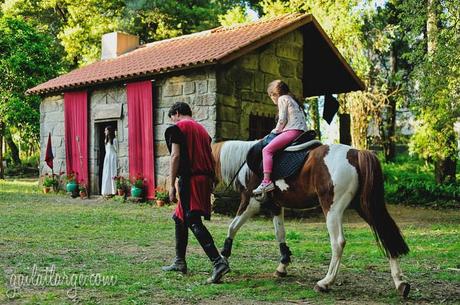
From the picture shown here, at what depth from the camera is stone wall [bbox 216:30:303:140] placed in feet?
42.5

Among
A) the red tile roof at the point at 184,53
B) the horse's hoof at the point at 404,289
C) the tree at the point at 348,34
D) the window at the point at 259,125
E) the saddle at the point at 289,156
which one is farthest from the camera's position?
the tree at the point at 348,34

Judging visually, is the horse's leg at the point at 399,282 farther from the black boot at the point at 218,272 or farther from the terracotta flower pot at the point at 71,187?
the terracotta flower pot at the point at 71,187

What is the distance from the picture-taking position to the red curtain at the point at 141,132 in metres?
14.2

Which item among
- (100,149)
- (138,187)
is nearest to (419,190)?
(138,187)

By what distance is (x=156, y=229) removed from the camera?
9.96 meters

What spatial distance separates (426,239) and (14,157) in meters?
27.3

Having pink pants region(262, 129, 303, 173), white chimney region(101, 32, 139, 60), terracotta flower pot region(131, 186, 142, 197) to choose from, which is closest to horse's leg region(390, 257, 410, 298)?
pink pants region(262, 129, 303, 173)

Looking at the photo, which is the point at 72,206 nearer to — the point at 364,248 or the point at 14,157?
the point at 364,248

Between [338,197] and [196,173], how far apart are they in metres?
1.48

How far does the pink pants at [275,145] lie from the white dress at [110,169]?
993 cm

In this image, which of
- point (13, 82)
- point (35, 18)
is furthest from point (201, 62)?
point (35, 18)

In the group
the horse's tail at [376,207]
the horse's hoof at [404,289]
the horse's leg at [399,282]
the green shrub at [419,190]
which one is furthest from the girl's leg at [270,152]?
the green shrub at [419,190]

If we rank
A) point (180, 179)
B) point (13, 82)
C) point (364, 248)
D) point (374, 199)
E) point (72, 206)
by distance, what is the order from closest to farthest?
point (374, 199) → point (180, 179) → point (364, 248) → point (72, 206) → point (13, 82)

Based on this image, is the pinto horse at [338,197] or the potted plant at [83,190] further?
the potted plant at [83,190]
